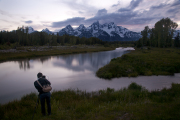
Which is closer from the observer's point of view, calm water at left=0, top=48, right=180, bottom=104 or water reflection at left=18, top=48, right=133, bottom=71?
calm water at left=0, top=48, right=180, bottom=104

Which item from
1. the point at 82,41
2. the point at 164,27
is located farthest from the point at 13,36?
the point at 164,27

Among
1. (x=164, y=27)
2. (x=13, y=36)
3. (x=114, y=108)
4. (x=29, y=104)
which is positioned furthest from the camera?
(x=13, y=36)

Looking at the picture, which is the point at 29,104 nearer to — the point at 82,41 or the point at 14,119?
the point at 14,119

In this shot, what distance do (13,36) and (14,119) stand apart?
12764cm

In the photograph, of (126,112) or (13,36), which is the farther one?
(13,36)

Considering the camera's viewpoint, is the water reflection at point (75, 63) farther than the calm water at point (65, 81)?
Yes

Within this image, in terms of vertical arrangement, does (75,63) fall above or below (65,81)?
above

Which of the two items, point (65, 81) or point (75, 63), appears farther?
point (75, 63)

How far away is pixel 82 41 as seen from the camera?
156000mm

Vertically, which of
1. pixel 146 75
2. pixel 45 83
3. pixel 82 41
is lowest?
pixel 146 75

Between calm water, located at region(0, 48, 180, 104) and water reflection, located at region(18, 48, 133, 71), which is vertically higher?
water reflection, located at region(18, 48, 133, 71)

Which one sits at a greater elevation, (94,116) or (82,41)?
(82,41)

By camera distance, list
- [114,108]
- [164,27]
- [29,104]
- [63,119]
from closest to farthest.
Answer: [63,119], [114,108], [29,104], [164,27]

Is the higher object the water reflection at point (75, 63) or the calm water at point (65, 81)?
the water reflection at point (75, 63)
